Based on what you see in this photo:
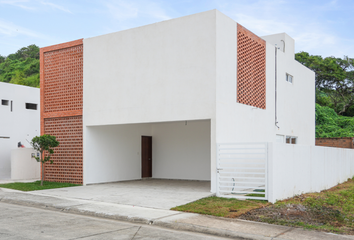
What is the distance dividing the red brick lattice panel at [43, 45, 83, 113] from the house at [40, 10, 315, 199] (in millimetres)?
45

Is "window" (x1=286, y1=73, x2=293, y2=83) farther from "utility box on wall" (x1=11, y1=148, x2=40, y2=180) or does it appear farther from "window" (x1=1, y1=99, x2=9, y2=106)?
"window" (x1=1, y1=99, x2=9, y2=106)

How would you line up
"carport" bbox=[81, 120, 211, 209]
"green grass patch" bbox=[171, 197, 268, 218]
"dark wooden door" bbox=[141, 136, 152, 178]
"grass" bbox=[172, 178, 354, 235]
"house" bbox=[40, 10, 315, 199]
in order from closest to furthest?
1. "grass" bbox=[172, 178, 354, 235]
2. "green grass patch" bbox=[171, 197, 268, 218]
3. "house" bbox=[40, 10, 315, 199]
4. "carport" bbox=[81, 120, 211, 209]
5. "dark wooden door" bbox=[141, 136, 152, 178]

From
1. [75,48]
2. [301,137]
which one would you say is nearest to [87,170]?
[75,48]

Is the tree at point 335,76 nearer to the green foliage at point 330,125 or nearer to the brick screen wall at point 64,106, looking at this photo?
the green foliage at point 330,125

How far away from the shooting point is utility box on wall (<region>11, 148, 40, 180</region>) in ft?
61.4

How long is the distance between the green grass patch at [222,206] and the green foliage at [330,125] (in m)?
26.3

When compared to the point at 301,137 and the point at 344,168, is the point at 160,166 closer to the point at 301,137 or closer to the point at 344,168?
the point at 301,137

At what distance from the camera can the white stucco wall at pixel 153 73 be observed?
13109 mm

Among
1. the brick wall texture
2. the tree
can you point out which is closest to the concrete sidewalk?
the brick wall texture

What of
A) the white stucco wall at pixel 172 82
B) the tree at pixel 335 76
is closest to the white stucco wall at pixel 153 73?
the white stucco wall at pixel 172 82

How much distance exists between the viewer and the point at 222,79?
13227 millimetres

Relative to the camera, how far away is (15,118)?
2208 cm

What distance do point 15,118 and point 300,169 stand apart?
16674 millimetres

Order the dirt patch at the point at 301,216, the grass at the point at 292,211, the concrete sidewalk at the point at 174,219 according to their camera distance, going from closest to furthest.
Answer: the concrete sidewalk at the point at 174,219 < the dirt patch at the point at 301,216 < the grass at the point at 292,211
